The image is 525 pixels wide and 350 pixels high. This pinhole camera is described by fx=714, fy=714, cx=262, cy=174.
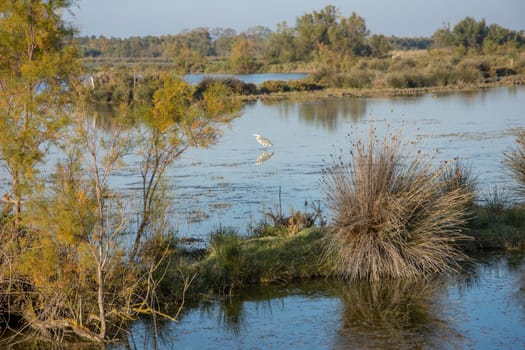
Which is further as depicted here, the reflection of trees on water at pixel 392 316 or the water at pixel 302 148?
the water at pixel 302 148

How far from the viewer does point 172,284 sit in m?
8.36

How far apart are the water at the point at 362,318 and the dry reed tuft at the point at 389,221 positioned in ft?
0.83

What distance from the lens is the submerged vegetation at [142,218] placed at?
7203 millimetres

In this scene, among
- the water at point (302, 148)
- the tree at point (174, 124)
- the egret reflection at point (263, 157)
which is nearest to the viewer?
the tree at point (174, 124)

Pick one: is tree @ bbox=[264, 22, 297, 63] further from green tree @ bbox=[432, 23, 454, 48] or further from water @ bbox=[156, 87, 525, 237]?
water @ bbox=[156, 87, 525, 237]

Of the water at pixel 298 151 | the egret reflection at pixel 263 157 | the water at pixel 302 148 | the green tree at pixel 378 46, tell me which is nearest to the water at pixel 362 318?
the water at pixel 302 148

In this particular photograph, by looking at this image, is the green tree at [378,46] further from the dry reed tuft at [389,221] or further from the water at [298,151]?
the dry reed tuft at [389,221]

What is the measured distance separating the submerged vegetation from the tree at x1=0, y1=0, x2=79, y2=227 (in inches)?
0.7

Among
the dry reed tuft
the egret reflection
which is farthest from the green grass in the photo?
the egret reflection

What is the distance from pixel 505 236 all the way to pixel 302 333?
4203 millimetres

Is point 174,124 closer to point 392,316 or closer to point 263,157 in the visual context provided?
point 392,316

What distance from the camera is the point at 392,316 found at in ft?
25.4

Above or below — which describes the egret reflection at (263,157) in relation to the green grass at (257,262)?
above

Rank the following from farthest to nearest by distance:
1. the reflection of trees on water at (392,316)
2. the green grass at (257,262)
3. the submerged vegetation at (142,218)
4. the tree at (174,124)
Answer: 1. the green grass at (257,262)
2. the tree at (174,124)
3. the submerged vegetation at (142,218)
4. the reflection of trees on water at (392,316)
